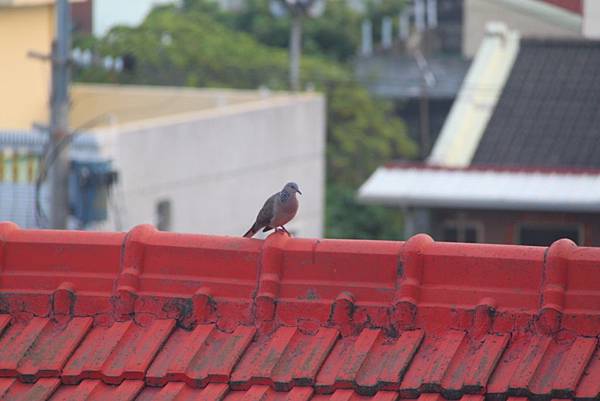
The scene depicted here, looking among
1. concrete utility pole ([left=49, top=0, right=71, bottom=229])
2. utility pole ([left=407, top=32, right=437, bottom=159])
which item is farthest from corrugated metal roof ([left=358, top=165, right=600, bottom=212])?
utility pole ([left=407, top=32, right=437, bottom=159])

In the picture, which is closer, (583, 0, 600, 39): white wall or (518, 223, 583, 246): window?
(583, 0, 600, 39): white wall

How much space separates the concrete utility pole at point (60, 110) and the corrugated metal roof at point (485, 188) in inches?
153

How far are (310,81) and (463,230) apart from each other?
2127cm

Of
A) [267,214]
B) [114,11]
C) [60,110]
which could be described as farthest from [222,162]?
[267,214]

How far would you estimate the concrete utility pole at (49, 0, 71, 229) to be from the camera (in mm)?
19328

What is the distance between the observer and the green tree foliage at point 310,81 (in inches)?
1563

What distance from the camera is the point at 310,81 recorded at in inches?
1576

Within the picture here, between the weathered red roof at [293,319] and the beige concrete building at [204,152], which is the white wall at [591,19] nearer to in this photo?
the weathered red roof at [293,319]

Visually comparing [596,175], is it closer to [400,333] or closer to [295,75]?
[400,333]

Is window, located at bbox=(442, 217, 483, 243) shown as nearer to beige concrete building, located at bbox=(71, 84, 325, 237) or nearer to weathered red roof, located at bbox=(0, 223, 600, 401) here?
beige concrete building, located at bbox=(71, 84, 325, 237)

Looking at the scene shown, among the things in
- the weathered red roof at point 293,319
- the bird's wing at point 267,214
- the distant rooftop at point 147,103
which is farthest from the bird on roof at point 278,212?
the distant rooftop at point 147,103

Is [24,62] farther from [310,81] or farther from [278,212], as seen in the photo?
[278,212]

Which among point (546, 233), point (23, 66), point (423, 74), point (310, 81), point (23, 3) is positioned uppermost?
point (23, 3)

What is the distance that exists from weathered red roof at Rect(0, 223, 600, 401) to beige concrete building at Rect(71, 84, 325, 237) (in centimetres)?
1650
